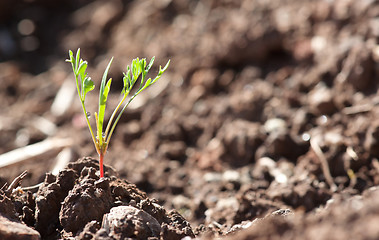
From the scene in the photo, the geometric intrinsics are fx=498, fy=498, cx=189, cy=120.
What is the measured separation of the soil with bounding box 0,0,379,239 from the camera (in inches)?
83.4

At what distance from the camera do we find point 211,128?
155 inches

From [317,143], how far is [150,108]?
1.64 metres

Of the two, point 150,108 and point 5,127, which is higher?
point 5,127

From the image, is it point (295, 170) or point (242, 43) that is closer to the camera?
point (295, 170)

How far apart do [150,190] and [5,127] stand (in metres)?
1.97

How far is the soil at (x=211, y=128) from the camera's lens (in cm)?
212

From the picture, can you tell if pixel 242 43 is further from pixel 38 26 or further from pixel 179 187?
pixel 38 26

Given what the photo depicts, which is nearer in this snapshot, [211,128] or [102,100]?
[102,100]

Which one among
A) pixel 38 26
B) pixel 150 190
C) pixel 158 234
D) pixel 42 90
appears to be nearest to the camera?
pixel 158 234

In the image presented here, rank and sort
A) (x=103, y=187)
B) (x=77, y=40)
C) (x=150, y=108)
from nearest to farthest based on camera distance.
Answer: (x=103, y=187) → (x=150, y=108) → (x=77, y=40)

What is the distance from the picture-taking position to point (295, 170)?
3.17 m

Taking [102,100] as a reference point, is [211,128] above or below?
above

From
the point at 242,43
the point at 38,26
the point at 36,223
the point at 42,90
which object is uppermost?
the point at 38,26

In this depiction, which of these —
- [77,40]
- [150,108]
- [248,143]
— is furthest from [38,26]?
[248,143]
